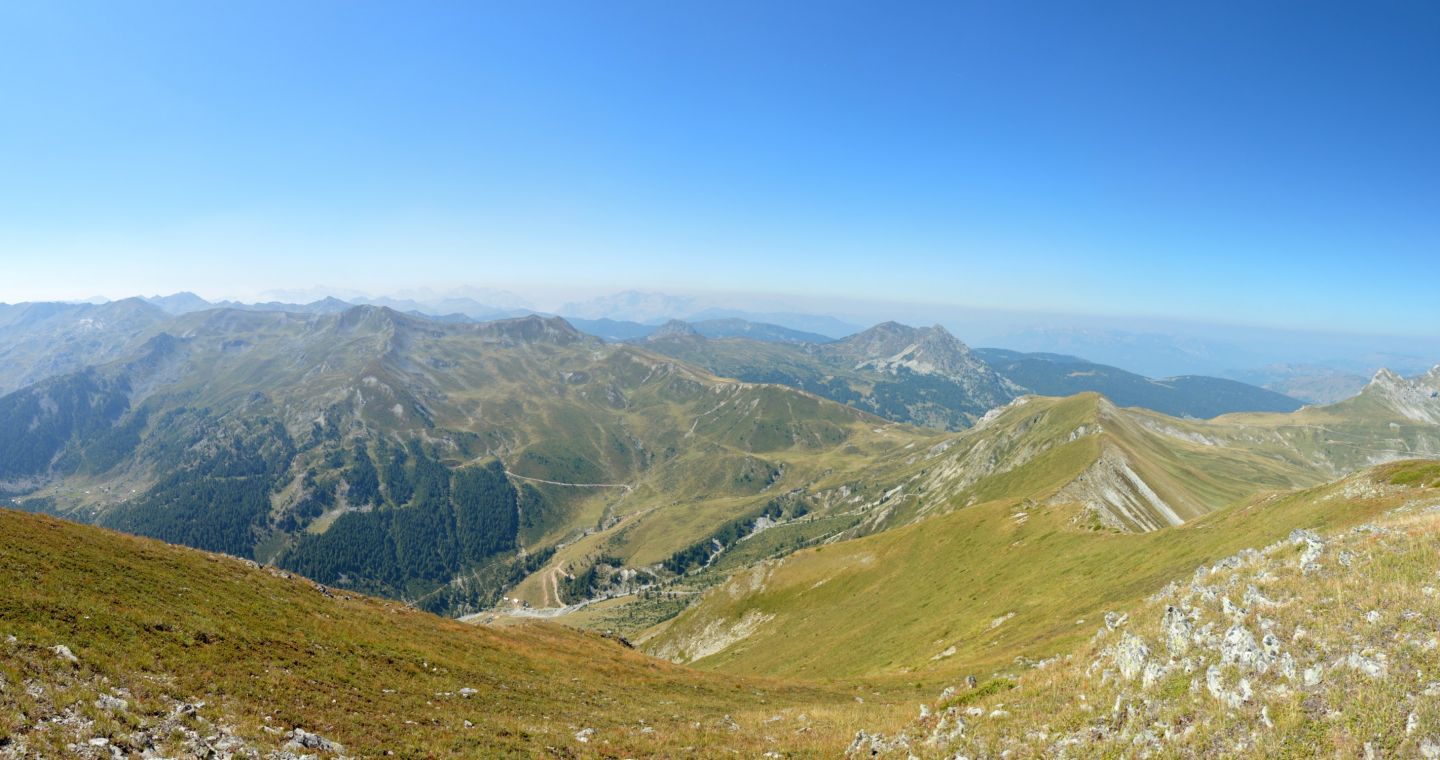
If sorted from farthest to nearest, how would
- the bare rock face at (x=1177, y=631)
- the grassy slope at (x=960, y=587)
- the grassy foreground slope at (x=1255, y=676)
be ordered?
the grassy slope at (x=960, y=587)
the bare rock face at (x=1177, y=631)
the grassy foreground slope at (x=1255, y=676)

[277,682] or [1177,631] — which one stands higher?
[1177,631]

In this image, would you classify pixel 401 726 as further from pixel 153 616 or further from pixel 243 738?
pixel 153 616

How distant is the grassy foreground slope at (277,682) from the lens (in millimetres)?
19672

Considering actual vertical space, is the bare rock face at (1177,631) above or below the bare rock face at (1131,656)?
above

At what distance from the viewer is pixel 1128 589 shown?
57.1 meters

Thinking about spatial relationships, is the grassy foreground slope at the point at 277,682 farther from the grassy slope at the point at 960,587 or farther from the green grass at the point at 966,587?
the grassy slope at the point at 960,587

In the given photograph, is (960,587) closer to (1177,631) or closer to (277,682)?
(1177,631)

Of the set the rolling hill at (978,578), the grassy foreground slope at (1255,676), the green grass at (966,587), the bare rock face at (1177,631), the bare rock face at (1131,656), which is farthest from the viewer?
the rolling hill at (978,578)

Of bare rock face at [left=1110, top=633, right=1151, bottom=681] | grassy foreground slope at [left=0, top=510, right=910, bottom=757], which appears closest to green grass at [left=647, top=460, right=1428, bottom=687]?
grassy foreground slope at [left=0, top=510, right=910, bottom=757]

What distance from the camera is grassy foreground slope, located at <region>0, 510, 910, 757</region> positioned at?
19.7 meters

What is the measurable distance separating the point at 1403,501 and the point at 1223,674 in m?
58.6

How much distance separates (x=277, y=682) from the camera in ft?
88.6

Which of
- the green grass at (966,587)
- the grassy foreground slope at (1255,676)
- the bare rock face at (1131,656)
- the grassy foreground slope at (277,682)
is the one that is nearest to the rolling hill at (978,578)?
the green grass at (966,587)

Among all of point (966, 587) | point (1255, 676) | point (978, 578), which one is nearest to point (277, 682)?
point (1255, 676)
